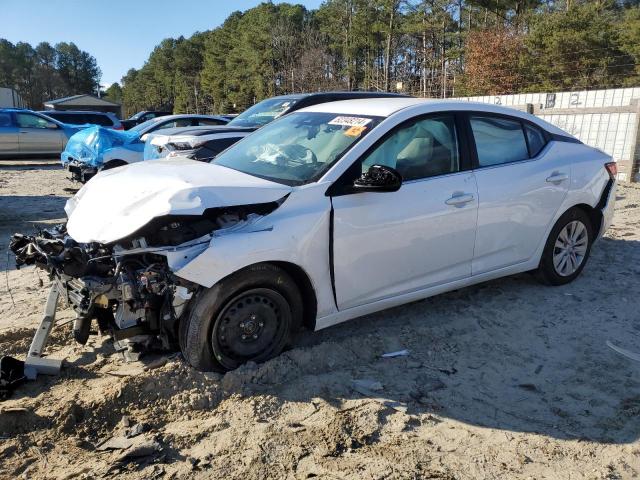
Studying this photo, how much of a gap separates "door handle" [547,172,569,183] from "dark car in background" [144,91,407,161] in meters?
3.74

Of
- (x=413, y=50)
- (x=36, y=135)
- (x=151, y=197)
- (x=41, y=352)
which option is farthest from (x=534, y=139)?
(x=413, y=50)

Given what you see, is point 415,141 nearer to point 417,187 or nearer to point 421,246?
point 417,187

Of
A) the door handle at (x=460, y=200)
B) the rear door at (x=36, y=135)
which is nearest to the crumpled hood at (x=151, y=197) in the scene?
the door handle at (x=460, y=200)

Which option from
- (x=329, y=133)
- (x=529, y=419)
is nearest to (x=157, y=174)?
(x=329, y=133)

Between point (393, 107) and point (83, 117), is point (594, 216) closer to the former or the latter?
point (393, 107)

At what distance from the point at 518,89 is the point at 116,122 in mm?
18393

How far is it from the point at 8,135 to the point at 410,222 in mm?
16211

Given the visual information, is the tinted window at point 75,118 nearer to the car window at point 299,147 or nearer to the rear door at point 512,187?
the car window at point 299,147

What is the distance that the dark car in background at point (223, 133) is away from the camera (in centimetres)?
787

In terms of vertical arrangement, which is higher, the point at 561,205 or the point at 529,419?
the point at 561,205

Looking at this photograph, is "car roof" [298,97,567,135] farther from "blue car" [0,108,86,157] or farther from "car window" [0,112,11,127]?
"car window" [0,112,11,127]

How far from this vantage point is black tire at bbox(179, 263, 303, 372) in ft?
10.7

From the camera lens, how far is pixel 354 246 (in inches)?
145

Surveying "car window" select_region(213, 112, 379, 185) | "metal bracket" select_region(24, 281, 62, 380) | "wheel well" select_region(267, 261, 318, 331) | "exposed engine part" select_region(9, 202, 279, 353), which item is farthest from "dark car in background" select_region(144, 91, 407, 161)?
"wheel well" select_region(267, 261, 318, 331)
